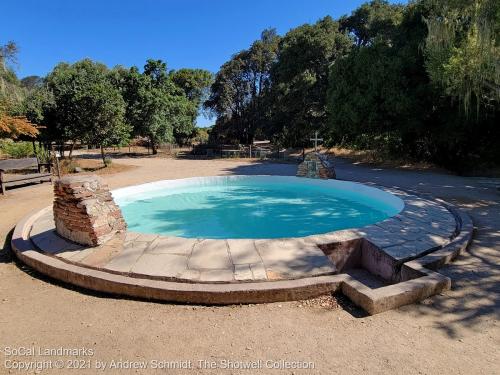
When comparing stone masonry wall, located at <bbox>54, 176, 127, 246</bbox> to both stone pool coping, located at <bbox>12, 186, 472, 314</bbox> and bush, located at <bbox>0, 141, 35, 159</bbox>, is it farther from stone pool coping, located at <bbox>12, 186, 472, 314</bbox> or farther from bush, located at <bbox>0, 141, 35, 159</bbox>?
bush, located at <bbox>0, 141, 35, 159</bbox>

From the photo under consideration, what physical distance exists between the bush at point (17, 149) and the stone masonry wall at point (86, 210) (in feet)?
57.4

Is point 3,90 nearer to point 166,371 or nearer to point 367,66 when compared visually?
point 166,371

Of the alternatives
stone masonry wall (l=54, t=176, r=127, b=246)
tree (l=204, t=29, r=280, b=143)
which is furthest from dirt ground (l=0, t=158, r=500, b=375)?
tree (l=204, t=29, r=280, b=143)

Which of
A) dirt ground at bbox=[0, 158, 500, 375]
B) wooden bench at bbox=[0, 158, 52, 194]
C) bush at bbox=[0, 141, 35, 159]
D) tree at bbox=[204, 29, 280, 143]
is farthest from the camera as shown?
tree at bbox=[204, 29, 280, 143]

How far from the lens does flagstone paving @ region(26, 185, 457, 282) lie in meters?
4.11

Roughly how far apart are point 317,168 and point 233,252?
8.15 metres

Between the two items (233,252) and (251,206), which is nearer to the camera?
(233,252)

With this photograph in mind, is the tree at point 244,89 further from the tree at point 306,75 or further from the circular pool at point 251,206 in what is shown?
the circular pool at point 251,206

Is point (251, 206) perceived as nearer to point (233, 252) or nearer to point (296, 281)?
point (233, 252)

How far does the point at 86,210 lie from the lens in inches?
193

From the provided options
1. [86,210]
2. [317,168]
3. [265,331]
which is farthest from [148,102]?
[265,331]

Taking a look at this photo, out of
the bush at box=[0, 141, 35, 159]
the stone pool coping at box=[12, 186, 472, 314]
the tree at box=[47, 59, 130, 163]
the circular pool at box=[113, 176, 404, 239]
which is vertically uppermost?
the tree at box=[47, 59, 130, 163]

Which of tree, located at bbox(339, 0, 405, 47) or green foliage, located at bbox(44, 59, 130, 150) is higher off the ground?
tree, located at bbox(339, 0, 405, 47)

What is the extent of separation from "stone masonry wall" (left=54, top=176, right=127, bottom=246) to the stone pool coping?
1.18ft
